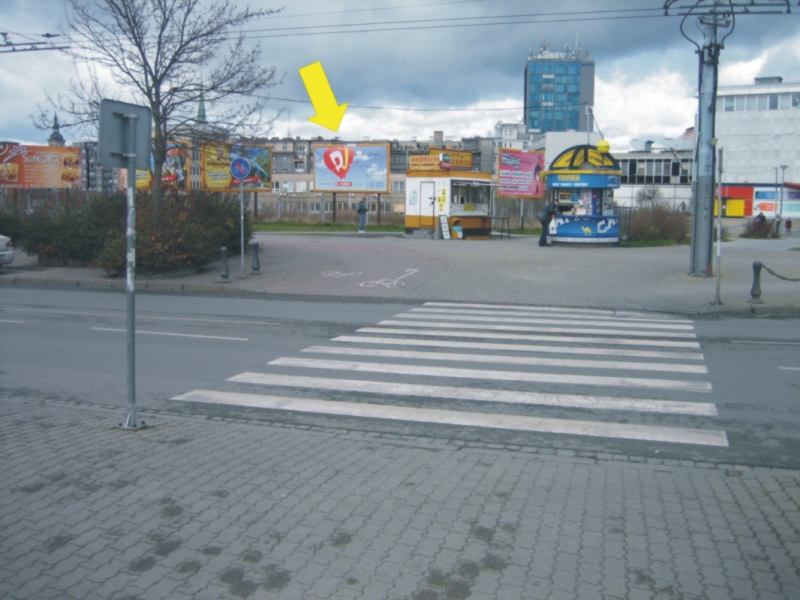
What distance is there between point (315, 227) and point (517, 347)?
3103cm

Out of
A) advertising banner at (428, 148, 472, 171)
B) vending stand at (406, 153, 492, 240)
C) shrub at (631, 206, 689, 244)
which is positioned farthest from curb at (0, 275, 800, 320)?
advertising banner at (428, 148, 472, 171)

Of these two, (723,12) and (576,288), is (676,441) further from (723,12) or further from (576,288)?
(723,12)

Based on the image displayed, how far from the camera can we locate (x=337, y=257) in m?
24.2

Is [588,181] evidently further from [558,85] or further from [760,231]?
[558,85]

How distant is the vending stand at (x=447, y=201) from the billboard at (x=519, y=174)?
35.4 ft

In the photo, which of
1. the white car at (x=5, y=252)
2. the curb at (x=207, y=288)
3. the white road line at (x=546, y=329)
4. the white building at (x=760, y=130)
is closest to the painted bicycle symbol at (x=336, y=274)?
the curb at (x=207, y=288)

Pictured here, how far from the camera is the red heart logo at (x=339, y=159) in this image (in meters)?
42.2

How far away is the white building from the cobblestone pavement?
84.9 m

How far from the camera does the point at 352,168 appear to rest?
4228cm

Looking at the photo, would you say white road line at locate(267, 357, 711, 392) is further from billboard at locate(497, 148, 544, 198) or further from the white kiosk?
billboard at locate(497, 148, 544, 198)

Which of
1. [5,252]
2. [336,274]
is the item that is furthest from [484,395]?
[5,252]

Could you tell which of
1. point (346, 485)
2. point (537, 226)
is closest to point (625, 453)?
point (346, 485)

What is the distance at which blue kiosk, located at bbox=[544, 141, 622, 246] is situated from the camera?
1108 inches

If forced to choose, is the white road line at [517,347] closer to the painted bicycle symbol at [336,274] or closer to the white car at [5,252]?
the painted bicycle symbol at [336,274]
